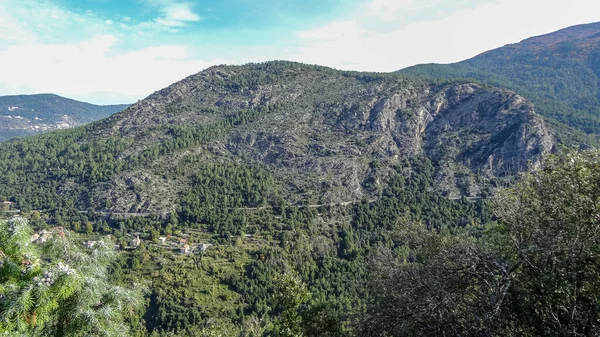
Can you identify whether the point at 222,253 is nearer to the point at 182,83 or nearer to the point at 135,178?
the point at 135,178

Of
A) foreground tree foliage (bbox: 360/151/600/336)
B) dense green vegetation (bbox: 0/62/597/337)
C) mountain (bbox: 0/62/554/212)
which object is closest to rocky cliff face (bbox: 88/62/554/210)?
mountain (bbox: 0/62/554/212)

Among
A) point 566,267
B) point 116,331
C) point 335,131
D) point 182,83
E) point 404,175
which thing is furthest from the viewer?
point 182,83

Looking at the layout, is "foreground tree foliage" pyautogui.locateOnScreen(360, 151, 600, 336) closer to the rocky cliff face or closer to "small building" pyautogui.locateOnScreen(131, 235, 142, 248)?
"small building" pyautogui.locateOnScreen(131, 235, 142, 248)

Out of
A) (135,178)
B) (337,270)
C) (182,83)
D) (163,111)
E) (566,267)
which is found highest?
(182,83)

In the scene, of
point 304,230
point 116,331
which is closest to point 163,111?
point 304,230

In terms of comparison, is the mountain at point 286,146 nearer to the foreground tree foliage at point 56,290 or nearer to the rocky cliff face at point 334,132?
the rocky cliff face at point 334,132
